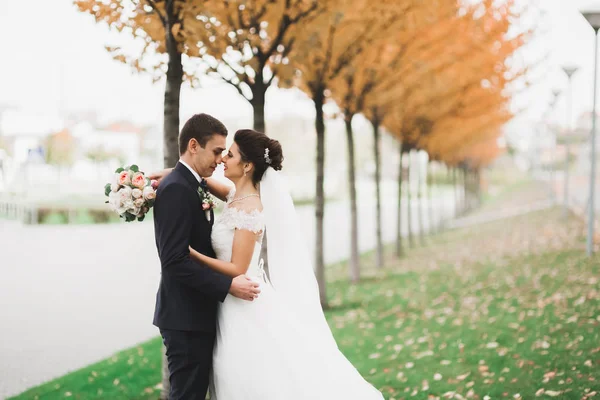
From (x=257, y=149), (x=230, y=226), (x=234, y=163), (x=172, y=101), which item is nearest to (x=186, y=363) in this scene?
(x=230, y=226)

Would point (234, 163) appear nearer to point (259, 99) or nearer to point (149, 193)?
point (149, 193)

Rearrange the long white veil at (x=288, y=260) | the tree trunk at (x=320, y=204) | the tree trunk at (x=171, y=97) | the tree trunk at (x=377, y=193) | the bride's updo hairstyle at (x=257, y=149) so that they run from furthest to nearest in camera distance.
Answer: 1. the tree trunk at (x=377, y=193)
2. the tree trunk at (x=320, y=204)
3. the tree trunk at (x=171, y=97)
4. the long white veil at (x=288, y=260)
5. the bride's updo hairstyle at (x=257, y=149)

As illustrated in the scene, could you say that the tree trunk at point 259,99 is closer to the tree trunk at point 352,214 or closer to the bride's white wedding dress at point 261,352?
the bride's white wedding dress at point 261,352

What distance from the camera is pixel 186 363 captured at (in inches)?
144

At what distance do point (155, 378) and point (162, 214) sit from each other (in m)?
3.79

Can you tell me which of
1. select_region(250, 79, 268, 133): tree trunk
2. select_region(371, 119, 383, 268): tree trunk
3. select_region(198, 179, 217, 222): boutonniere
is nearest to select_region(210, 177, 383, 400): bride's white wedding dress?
select_region(198, 179, 217, 222): boutonniere

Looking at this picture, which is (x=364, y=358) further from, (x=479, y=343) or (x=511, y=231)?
(x=511, y=231)

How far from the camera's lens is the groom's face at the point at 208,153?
12.1 ft

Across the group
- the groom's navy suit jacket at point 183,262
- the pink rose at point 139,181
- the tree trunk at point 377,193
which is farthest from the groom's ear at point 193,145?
the tree trunk at point 377,193

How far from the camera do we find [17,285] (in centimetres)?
1280

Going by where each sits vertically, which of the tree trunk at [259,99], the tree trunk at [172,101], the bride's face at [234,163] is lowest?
the bride's face at [234,163]

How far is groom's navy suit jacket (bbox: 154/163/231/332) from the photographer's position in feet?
11.4

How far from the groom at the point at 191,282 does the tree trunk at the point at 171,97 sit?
1.47 metres

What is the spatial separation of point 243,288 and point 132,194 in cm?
83
